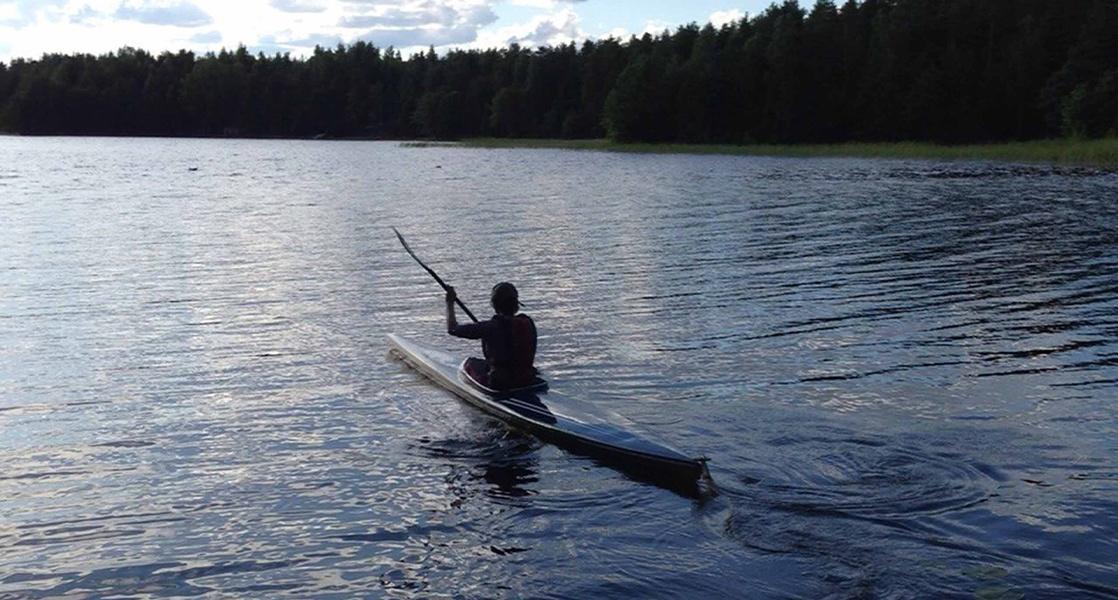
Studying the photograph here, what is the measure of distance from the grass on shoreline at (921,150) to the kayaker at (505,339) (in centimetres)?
5882

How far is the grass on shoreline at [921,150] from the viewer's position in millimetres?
69125

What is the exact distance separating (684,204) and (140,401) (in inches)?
1241

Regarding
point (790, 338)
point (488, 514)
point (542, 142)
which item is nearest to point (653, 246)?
point (790, 338)

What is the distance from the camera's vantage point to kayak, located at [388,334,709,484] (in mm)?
11031

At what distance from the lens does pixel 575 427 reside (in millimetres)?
12180

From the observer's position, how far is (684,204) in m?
43.8

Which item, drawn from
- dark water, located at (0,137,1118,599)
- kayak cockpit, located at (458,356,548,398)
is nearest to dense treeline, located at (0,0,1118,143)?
dark water, located at (0,137,1118,599)

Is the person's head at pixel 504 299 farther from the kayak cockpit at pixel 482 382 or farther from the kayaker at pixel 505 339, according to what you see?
the kayak cockpit at pixel 482 382

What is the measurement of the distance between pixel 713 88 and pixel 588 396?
10267 centimetres

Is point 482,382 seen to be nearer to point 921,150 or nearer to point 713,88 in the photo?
point 921,150

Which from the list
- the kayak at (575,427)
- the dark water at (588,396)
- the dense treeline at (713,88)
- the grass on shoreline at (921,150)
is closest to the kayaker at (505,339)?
the kayak at (575,427)

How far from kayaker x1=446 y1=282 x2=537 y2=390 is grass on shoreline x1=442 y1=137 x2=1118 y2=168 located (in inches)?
2316

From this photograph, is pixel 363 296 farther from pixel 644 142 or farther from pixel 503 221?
pixel 644 142

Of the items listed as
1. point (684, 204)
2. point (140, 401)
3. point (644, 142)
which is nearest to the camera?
point (140, 401)
